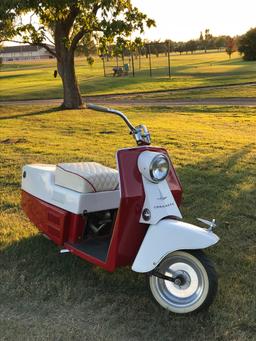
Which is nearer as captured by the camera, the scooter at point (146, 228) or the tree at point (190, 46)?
the scooter at point (146, 228)

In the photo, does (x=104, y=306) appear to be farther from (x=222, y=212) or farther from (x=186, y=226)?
(x=222, y=212)

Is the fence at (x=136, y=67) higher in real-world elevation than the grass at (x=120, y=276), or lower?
lower

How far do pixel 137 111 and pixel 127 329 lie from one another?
15.2m

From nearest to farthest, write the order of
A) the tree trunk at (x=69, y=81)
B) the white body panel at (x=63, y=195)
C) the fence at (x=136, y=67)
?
the white body panel at (x=63, y=195), the tree trunk at (x=69, y=81), the fence at (x=136, y=67)

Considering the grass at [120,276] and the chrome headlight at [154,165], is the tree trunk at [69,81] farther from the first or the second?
the chrome headlight at [154,165]

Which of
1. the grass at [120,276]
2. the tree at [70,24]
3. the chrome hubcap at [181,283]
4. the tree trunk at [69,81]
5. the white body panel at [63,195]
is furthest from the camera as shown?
the tree trunk at [69,81]

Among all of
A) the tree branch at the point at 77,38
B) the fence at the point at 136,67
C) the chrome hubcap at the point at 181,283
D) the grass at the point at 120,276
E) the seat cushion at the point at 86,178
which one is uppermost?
the tree branch at the point at 77,38

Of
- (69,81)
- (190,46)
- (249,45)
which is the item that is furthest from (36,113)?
(190,46)

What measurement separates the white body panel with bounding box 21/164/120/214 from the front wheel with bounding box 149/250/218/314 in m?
0.80

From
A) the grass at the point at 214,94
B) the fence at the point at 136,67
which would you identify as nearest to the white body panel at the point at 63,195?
the grass at the point at 214,94

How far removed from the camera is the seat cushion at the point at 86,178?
3852 mm

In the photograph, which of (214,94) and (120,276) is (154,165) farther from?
(214,94)

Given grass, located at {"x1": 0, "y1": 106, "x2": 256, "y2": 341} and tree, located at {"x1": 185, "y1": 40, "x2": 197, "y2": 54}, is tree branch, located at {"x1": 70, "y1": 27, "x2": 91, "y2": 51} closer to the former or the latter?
grass, located at {"x1": 0, "y1": 106, "x2": 256, "y2": 341}

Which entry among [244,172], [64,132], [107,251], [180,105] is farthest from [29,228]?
[180,105]
